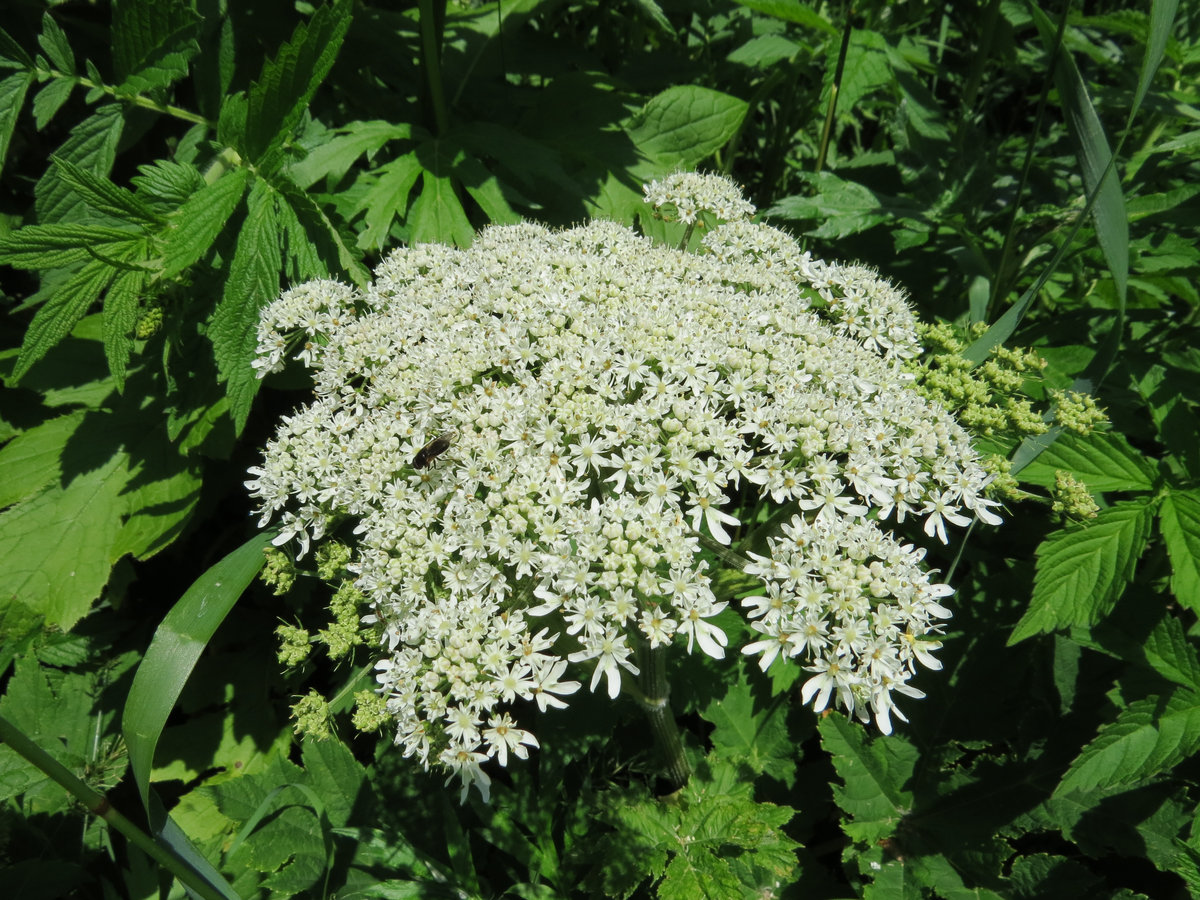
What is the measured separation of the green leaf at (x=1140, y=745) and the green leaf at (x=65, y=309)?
4470 mm

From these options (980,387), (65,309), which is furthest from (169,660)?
(980,387)

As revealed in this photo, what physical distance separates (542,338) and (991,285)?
2.91 m

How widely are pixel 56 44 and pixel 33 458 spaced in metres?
2.20

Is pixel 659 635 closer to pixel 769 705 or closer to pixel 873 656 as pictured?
pixel 873 656

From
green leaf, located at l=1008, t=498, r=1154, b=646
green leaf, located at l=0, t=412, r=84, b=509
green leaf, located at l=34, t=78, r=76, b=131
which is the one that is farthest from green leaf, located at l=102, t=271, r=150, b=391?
green leaf, located at l=1008, t=498, r=1154, b=646

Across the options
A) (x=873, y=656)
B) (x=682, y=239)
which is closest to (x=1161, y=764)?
(x=873, y=656)

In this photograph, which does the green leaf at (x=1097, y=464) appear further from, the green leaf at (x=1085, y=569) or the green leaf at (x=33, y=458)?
the green leaf at (x=33, y=458)

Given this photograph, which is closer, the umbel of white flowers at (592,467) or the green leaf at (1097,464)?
the umbel of white flowers at (592,467)

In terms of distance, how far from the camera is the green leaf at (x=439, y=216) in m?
4.19

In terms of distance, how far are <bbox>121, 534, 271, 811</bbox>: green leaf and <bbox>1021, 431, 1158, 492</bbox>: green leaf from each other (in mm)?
3334


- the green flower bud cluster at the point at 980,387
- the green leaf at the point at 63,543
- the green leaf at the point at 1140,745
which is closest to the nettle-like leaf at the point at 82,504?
the green leaf at the point at 63,543

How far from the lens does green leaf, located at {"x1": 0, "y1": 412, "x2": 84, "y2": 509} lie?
429 centimetres

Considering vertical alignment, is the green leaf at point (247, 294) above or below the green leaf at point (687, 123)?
below

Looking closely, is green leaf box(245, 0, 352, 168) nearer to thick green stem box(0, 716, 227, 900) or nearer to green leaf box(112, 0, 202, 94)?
green leaf box(112, 0, 202, 94)
